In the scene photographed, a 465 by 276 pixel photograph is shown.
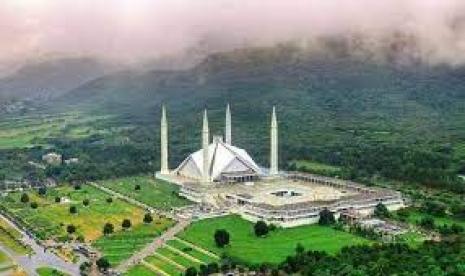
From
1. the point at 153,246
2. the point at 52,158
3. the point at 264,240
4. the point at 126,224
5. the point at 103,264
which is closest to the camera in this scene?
the point at 103,264

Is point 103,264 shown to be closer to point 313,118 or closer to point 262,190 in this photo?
point 262,190

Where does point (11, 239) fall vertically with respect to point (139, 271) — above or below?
above

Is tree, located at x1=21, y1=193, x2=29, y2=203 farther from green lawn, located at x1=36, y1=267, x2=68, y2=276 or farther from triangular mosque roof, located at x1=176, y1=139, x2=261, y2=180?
green lawn, located at x1=36, y1=267, x2=68, y2=276

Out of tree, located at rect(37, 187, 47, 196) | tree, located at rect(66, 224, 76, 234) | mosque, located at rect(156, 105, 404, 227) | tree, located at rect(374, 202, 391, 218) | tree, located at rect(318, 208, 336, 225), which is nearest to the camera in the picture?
tree, located at rect(66, 224, 76, 234)

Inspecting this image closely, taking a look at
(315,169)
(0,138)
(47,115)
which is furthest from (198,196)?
(47,115)

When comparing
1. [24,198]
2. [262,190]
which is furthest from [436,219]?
[24,198]

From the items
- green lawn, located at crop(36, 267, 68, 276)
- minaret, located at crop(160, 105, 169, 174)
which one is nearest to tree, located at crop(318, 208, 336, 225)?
green lawn, located at crop(36, 267, 68, 276)

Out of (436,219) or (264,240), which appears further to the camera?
(436,219)
